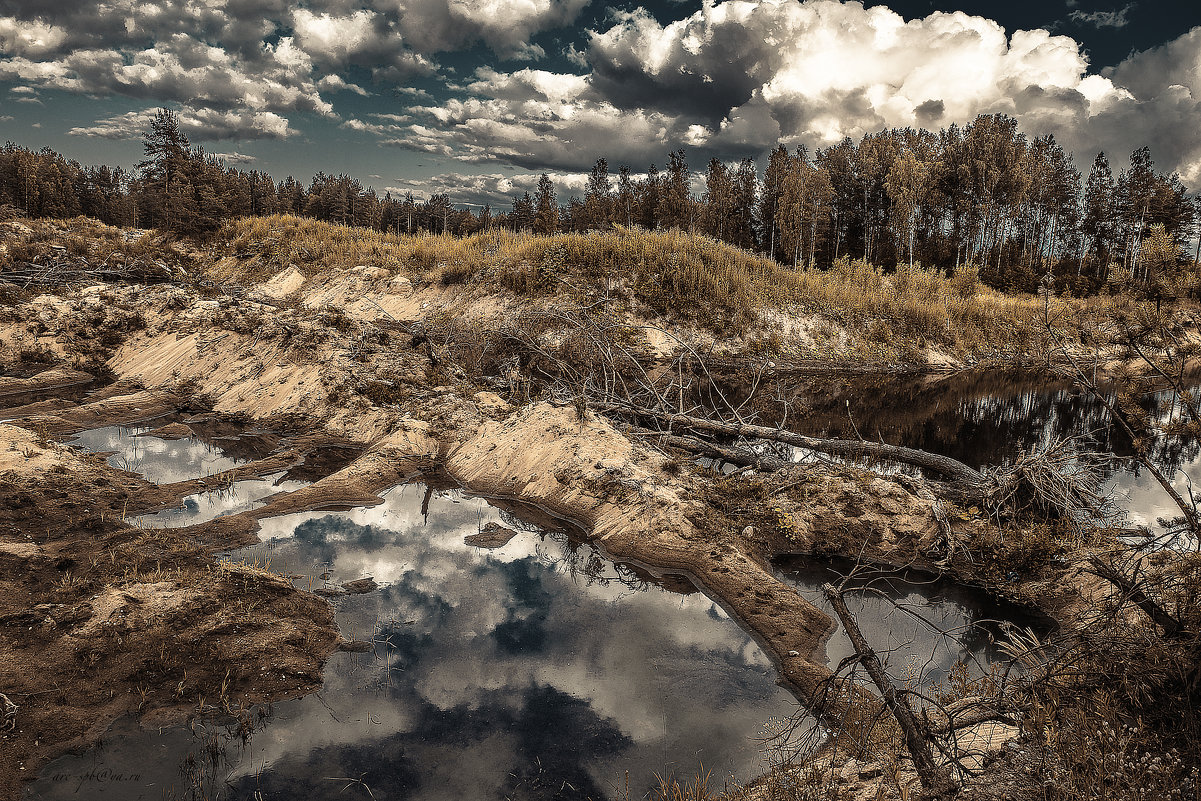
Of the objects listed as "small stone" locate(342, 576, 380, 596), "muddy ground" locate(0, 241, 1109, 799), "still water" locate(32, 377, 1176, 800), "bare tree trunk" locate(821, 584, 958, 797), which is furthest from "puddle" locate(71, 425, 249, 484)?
"bare tree trunk" locate(821, 584, 958, 797)

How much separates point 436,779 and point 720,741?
2542 millimetres

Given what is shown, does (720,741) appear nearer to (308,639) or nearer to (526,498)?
(308,639)

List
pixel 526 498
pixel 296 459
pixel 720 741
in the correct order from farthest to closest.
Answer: pixel 296 459 → pixel 526 498 → pixel 720 741

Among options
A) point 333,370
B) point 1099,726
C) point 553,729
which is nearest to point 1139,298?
point 1099,726

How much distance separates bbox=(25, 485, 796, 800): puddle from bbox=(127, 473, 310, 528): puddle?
1.15 meters

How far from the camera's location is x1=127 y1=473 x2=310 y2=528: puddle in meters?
8.98

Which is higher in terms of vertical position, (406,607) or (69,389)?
(69,389)

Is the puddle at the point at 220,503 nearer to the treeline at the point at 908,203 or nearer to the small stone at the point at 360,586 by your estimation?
the small stone at the point at 360,586

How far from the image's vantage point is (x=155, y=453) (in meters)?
11.7

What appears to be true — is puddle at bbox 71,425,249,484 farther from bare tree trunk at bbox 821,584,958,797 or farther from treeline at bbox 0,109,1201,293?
treeline at bbox 0,109,1201,293

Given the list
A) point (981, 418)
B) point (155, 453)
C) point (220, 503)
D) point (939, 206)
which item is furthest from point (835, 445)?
point (939, 206)

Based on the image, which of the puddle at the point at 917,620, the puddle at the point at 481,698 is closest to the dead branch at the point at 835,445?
the puddle at the point at 917,620

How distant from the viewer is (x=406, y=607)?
7484 mm

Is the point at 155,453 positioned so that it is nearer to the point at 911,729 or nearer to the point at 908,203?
the point at 911,729
